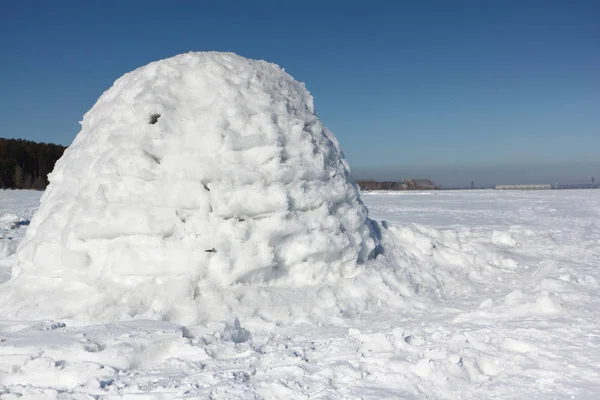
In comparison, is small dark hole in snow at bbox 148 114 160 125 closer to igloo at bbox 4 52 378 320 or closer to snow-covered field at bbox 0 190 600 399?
igloo at bbox 4 52 378 320

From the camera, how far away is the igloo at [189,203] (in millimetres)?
5039

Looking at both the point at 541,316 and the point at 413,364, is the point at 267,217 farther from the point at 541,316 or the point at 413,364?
the point at 541,316

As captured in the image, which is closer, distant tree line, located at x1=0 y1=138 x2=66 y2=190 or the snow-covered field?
the snow-covered field

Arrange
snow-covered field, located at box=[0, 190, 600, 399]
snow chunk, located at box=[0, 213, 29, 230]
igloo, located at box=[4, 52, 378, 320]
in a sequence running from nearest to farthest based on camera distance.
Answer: snow-covered field, located at box=[0, 190, 600, 399], igloo, located at box=[4, 52, 378, 320], snow chunk, located at box=[0, 213, 29, 230]

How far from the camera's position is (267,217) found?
5.53 metres

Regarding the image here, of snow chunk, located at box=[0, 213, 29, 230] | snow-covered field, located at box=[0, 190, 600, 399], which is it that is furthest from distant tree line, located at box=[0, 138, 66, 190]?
snow-covered field, located at box=[0, 190, 600, 399]

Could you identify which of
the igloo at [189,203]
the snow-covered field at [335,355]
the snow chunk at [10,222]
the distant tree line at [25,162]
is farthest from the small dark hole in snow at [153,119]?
the distant tree line at [25,162]

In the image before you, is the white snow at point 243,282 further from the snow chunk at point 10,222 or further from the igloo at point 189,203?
the snow chunk at point 10,222

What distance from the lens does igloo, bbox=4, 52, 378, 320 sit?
16.5ft

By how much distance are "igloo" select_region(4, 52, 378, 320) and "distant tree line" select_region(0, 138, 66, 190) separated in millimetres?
47436

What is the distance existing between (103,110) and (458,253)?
Answer: 568 cm

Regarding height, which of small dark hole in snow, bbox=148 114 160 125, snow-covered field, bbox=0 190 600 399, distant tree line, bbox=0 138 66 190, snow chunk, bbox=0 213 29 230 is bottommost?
snow-covered field, bbox=0 190 600 399

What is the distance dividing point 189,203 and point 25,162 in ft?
193

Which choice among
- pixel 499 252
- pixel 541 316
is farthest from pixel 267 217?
pixel 499 252
